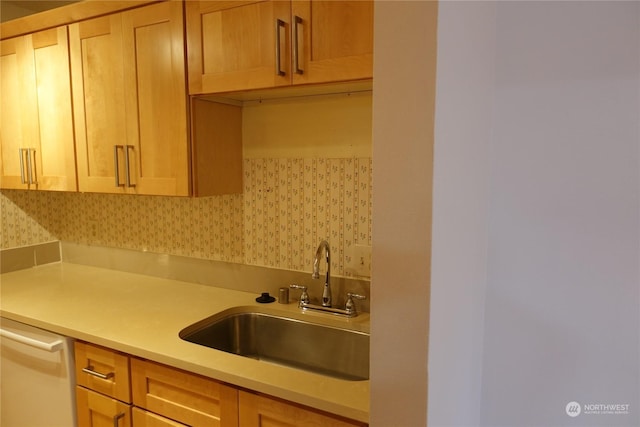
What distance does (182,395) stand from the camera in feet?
4.36

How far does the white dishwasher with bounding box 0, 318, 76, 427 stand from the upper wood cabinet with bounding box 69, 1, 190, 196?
63 centimetres

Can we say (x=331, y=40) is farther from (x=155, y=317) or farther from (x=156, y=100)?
(x=155, y=317)

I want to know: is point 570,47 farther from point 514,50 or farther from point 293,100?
point 293,100

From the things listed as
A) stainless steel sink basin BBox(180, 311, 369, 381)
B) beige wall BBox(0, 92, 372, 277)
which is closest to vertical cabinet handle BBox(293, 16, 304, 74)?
beige wall BBox(0, 92, 372, 277)

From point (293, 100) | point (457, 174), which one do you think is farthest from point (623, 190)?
point (293, 100)

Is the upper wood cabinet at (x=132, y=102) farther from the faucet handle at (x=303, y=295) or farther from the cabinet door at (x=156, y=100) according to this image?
the faucet handle at (x=303, y=295)

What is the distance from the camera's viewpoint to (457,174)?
0.85m

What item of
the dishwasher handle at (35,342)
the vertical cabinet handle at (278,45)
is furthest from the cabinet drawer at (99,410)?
the vertical cabinet handle at (278,45)

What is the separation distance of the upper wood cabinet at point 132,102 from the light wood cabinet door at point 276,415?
808 mm

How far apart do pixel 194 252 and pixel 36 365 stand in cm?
75

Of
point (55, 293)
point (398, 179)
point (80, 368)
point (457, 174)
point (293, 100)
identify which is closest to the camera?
point (398, 179)

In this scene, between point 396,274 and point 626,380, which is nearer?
point 396,274

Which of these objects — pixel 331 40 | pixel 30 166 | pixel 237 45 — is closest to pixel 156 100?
pixel 237 45

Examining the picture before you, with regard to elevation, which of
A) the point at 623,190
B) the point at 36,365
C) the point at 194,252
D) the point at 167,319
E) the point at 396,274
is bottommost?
the point at 36,365
